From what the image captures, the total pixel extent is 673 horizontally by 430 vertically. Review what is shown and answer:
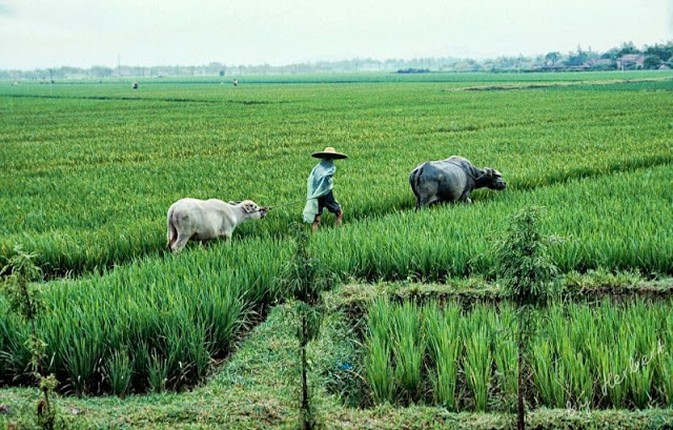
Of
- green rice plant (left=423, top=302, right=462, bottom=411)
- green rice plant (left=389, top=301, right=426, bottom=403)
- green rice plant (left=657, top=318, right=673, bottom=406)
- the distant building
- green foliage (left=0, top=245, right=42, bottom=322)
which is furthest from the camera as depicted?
the distant building

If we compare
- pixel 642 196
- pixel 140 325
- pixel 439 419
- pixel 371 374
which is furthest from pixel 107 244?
pixel 642 196

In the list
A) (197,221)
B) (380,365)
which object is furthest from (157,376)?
(197,221)

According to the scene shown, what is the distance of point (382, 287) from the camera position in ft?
17.1

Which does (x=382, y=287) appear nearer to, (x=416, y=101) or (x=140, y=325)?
(x=140, y=325)

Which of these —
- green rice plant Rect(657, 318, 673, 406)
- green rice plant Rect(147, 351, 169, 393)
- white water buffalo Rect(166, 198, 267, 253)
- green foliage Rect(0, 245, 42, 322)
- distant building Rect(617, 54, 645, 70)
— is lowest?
green rice plant Rect(147, 351, 169, 393)

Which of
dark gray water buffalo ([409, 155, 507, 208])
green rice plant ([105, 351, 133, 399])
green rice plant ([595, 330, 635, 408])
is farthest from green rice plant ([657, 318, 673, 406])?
dark gray water buffalo ([409, 155, 507, 208])

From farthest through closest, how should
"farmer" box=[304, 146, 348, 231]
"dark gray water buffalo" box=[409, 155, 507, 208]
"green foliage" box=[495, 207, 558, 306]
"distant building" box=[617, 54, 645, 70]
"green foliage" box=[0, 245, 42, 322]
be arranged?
"distant building" box=[617, 54, 645, 70], "dark gray water buffalo" box=[409, 155, 507, 208], "farmer" box=[304, 146, 348, 231], "green foliage" box=[495, 207, 558, 306], "green foliage" box=[0, 245, 42, 322]

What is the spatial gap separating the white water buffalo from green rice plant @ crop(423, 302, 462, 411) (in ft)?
8.13

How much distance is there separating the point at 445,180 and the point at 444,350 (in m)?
4.45

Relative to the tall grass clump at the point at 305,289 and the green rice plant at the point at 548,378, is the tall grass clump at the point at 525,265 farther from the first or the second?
the tall grass clump at the point at 305,289

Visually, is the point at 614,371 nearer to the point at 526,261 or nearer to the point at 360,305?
the point at 526,261

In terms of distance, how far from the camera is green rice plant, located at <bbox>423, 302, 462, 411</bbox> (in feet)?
11.5

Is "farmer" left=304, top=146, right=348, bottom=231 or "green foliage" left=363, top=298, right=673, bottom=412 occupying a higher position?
"farmer" left=304, top=146, right=348, bottom=231

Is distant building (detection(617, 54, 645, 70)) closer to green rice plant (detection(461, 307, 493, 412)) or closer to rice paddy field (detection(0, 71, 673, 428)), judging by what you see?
rice paddy field (detection(0, 71, 673, 428))
